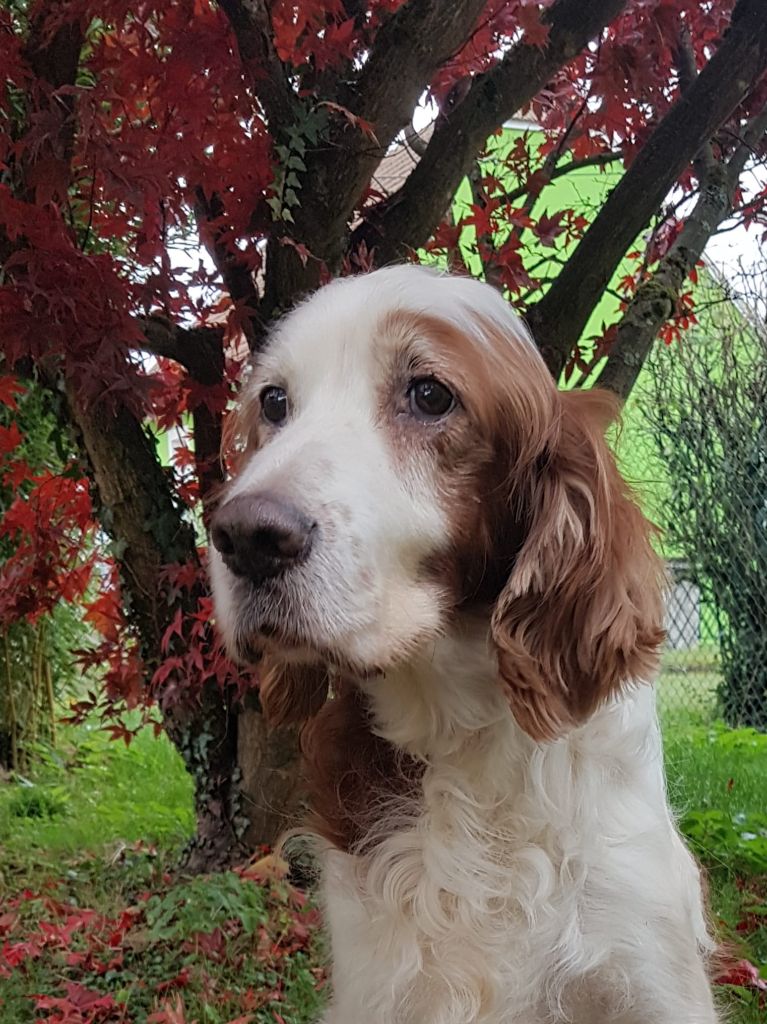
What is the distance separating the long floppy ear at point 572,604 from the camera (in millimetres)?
1589

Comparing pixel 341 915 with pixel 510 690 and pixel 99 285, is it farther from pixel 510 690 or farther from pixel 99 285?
pixel 99 285

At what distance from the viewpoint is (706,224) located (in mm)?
3334

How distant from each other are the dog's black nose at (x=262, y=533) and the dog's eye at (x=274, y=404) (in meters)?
0.41

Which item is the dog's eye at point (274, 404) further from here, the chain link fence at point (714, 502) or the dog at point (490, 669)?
the chain link fence at point (714, 502)

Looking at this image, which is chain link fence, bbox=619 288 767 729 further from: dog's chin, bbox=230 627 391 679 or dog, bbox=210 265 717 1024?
dog's chin, bbox=230 627 391 679

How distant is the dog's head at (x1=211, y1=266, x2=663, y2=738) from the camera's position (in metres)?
1.40

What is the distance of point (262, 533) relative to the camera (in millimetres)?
1329

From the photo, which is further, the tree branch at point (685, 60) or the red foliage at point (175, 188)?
the tree branch at point (685, 60)

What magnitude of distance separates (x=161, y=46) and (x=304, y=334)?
1178mm

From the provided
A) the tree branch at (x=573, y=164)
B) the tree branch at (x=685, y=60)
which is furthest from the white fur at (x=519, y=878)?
the tree branch at (x=573, y=164)

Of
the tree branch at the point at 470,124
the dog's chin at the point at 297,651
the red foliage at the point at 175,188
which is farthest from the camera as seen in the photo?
the tree branch at the point at 470,124

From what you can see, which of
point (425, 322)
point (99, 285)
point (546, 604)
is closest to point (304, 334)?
point (425, 322)

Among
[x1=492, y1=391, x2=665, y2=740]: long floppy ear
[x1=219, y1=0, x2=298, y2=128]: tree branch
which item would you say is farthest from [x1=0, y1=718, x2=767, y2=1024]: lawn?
[x1=219, y1=0, x2=298, y2=128]: tree branch

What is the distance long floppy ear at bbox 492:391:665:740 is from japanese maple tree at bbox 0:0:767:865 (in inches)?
39.0
